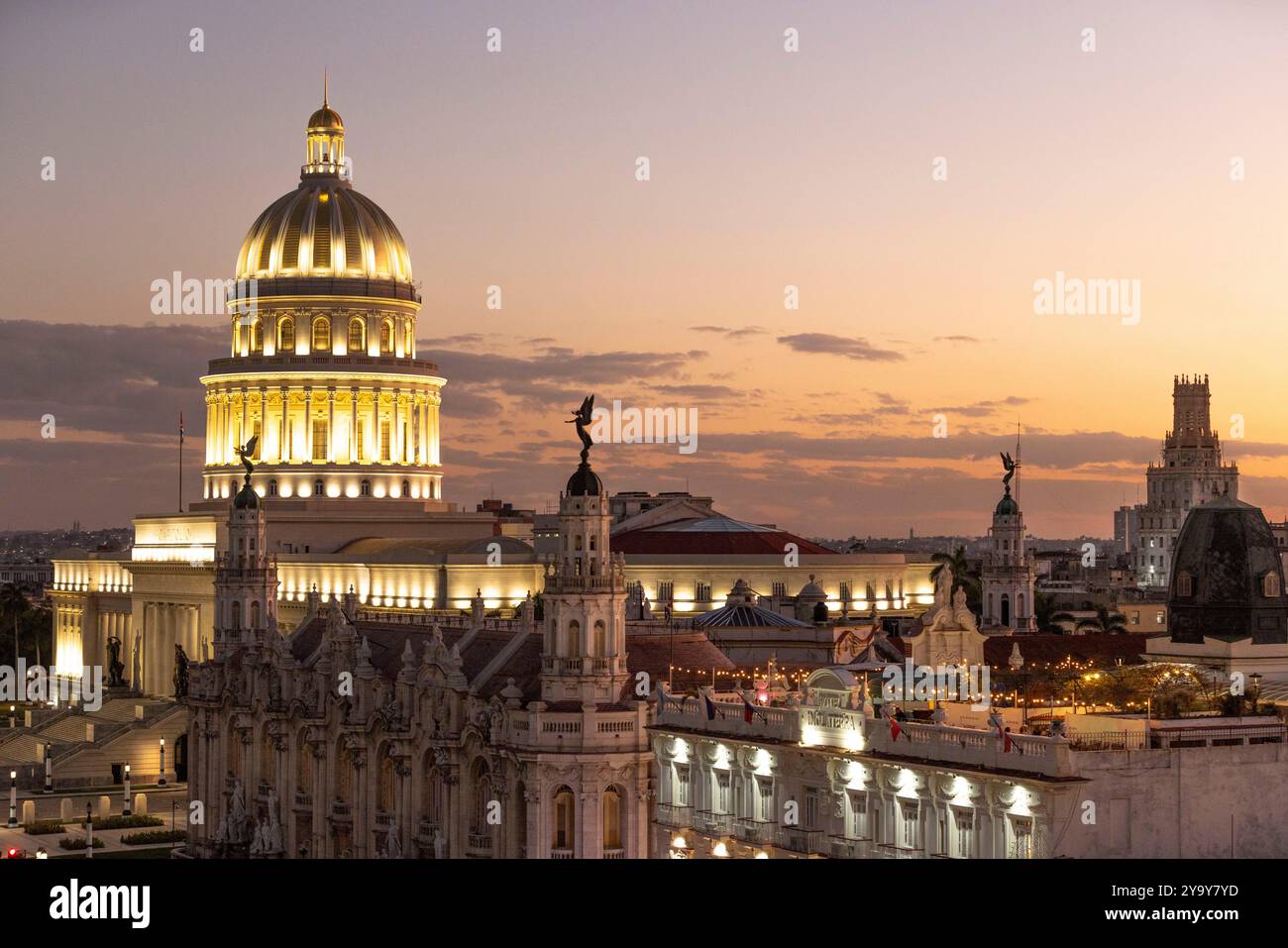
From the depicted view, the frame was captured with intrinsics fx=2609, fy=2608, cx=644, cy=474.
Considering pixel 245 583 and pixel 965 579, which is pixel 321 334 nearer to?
pixel 965 579

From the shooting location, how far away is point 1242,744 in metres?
70.7

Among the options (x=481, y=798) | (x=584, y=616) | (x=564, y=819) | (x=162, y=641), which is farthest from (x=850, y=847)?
(x=162, y=641)

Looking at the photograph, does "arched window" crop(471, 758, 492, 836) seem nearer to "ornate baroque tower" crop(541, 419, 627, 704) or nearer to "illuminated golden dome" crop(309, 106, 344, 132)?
"ornate baroque tower" crop(541, 419, 627, 704)

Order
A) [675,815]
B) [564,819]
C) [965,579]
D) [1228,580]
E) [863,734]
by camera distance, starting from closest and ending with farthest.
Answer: [863,734] → [675,815] → [564,819] → [1228,580] → [965,579]

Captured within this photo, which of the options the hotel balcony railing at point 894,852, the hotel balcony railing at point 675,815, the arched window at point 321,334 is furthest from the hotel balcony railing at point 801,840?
the arched window at point 321,334

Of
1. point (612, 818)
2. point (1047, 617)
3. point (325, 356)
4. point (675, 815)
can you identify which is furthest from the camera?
point (325, 356)

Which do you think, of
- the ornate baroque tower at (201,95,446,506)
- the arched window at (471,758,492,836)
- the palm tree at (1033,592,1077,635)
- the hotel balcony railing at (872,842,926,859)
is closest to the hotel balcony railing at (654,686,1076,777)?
the hotel balcony railing at (872,842,926,859)

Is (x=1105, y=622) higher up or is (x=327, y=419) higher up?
(x=327, y=419)

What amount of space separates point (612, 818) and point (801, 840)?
10.9 metres

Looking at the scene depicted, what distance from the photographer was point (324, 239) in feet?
624

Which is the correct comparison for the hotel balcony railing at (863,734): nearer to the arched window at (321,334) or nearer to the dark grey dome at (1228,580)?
the dark grey dome at (1228,580)

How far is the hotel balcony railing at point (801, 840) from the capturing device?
3007 inches

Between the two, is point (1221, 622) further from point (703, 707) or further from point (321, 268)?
point (321, 268)
